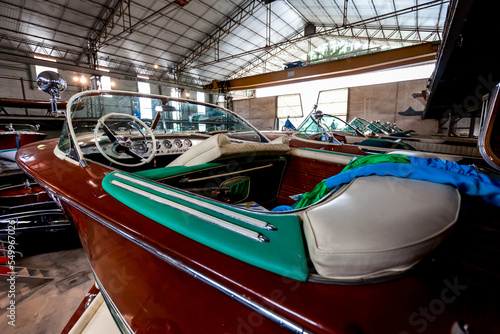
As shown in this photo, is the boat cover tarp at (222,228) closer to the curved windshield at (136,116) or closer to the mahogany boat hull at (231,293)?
the mahogany boat hull at (231,293)

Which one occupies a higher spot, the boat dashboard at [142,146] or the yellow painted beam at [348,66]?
the yellow painted beam at [348,66]

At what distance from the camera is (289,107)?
15.5m

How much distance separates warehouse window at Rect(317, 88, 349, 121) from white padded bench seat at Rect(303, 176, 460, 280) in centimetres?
1368

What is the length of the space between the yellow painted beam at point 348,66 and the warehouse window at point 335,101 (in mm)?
6469

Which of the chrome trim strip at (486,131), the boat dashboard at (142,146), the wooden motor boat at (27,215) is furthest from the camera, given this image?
the wooden motor boat at (27,215)

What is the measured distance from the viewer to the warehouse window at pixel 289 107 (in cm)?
1519

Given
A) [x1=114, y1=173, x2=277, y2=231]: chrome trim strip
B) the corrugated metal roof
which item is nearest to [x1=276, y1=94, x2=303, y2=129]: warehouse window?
the corrugated metal roof

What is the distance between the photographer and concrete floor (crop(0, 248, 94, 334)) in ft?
5.19

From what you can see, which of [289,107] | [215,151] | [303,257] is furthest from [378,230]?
[289,107]

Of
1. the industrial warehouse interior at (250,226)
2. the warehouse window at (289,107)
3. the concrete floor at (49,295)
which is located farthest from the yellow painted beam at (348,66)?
the concrete floor at (49,295)

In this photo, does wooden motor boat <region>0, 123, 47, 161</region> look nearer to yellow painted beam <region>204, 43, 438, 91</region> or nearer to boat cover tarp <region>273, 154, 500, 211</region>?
boat cover tarp <region>273, 154, 500, 211</region>

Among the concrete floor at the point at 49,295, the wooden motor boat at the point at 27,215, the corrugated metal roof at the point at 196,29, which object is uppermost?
the corrugated metal roof at the point at 196,29

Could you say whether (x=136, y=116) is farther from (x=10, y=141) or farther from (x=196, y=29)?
(x=196, y=29)

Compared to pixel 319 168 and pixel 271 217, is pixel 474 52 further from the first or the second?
pixel 271 217
